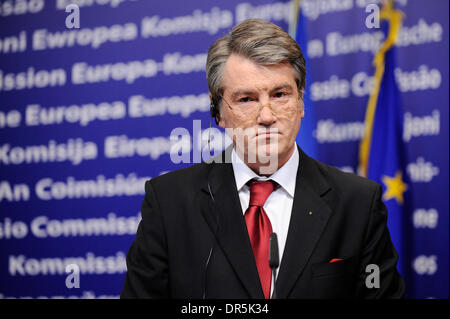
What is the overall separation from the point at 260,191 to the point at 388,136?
989 mm

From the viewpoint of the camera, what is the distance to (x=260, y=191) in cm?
140

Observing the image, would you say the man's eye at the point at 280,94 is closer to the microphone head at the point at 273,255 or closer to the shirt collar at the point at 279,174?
the shirt collar at the point at 279,174

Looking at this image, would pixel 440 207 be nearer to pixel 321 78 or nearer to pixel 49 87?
pixel 321 78

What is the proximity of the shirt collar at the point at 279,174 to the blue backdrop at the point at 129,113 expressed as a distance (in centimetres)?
74

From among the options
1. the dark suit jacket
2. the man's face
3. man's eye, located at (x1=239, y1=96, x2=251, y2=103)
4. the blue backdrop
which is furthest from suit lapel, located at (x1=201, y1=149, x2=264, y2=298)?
the blue backdrop

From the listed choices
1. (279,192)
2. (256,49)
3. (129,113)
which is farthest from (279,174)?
(129,113)

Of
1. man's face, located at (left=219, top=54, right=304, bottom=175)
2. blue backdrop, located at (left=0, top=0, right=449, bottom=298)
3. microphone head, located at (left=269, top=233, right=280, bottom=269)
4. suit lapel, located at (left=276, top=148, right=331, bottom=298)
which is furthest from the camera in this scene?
blue backdrop, located at (left=0, top=0, right=449, bottom=298)

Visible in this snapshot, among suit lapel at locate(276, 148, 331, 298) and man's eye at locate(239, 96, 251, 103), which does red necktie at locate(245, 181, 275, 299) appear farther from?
man's eye at locate(239, 96, 251, 103)

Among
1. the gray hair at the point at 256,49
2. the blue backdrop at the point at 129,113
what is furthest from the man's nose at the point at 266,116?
the blue backdrop at the point at 129,113

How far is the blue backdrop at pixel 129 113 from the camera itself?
205 cm

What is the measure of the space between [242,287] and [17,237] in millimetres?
1784

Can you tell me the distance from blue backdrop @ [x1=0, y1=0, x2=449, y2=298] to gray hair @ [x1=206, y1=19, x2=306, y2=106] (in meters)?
0.75

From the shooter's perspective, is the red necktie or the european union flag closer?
the red necktie

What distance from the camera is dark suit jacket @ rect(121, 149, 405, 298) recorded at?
128 centimetres
